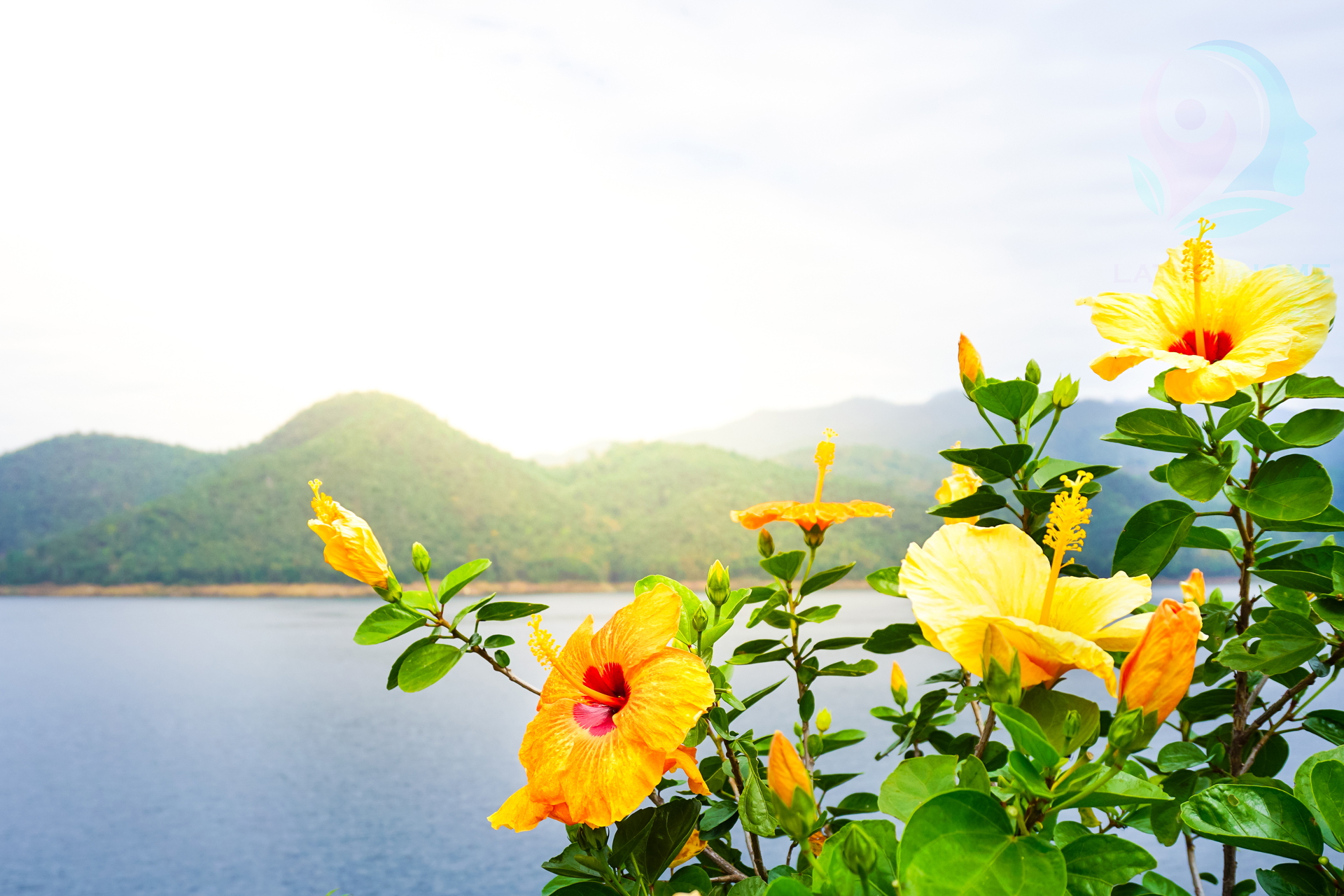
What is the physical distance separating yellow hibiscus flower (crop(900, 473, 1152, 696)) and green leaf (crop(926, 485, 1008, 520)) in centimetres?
27

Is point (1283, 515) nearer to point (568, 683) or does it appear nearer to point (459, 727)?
point (568, 683)

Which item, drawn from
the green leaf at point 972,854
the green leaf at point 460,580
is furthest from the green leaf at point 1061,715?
the green leaf at point 460,580

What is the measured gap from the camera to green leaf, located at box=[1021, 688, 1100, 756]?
633mm

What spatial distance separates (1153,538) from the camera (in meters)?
1.04

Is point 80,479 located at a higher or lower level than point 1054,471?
higher

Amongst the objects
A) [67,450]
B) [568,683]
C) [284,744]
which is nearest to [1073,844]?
[568,683]

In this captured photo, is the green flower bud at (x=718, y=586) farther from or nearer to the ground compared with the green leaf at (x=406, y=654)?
farther from the ground

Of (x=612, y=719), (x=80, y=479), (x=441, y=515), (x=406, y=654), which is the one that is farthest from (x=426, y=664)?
(x=80, y=479)

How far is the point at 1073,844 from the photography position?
2.17ft

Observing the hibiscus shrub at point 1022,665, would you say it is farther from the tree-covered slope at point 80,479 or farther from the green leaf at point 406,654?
the tree-covered slope at point 80,479

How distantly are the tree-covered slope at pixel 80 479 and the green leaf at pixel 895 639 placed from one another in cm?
7563

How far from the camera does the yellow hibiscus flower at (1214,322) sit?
876 mm

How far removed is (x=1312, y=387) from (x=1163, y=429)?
0.82ft

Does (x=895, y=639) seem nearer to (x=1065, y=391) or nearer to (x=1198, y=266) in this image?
(x=1065, y=391)
